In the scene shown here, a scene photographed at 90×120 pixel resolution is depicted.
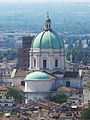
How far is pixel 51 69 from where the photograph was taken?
68500 millimetres

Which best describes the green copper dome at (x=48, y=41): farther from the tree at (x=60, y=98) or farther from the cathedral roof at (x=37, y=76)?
the tree at (x=60, y=98)

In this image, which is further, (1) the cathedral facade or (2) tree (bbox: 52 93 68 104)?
(1) the cathedral facade

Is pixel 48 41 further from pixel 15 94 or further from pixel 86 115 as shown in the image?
pixel 86 115

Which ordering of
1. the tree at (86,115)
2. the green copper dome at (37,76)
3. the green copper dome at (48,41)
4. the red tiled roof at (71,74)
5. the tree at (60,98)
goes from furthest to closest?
the green copper dome at (48,41) → the red tiled roof at (71,74) → the green copper dome at (37,76) → the tree at (60,98) → the tree at (86,115)

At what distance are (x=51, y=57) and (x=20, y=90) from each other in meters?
4.70

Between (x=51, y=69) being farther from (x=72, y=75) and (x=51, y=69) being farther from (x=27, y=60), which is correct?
(x=27, y=60)

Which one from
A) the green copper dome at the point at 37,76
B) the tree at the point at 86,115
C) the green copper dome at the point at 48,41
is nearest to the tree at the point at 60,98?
the green copper dome at the point at 37,76

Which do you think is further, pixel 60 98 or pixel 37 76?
pixel 37 76

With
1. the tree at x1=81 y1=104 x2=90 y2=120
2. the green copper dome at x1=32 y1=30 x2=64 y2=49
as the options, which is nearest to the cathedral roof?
the green copper dome at x1=32 y1=30 x2=64 y2=49

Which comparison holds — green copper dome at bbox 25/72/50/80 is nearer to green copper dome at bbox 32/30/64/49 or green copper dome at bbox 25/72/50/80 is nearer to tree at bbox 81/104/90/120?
green copper dome at bbox 32/30/64/49

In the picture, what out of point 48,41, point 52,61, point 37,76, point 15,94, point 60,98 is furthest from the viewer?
point 48,41

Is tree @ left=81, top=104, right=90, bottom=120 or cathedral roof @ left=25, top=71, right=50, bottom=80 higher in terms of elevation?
cathedral roof @ left=25, top=71, right=50, bottom=80

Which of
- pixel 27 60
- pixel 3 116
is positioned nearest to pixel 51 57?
pixel 3 116

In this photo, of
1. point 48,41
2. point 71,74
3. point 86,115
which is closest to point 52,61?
point 48,41
